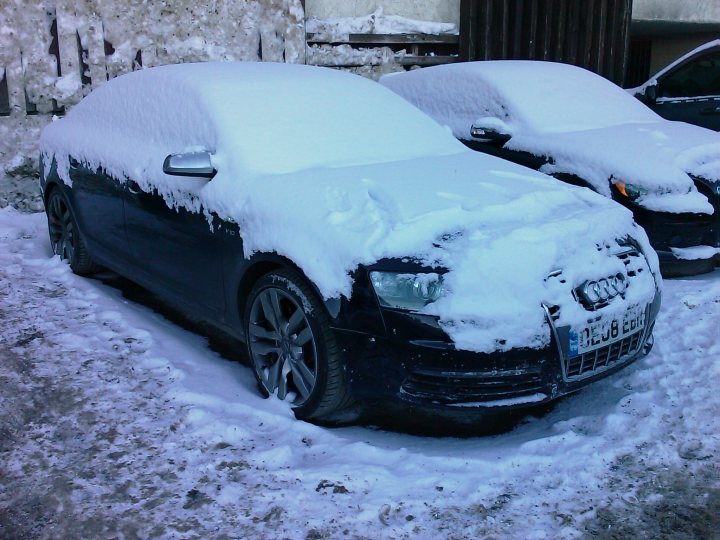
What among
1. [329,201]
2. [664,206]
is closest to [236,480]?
[329,201]

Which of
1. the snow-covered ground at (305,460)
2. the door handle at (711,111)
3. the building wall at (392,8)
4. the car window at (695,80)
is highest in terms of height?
the building wall at (392,8)

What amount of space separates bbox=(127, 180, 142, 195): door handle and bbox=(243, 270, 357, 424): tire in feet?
3.99

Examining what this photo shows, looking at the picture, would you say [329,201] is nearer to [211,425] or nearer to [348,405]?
[348,405]

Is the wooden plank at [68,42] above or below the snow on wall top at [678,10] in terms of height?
below

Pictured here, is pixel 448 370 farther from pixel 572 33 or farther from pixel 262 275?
pixel 572 33

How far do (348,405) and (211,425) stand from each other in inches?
24.6

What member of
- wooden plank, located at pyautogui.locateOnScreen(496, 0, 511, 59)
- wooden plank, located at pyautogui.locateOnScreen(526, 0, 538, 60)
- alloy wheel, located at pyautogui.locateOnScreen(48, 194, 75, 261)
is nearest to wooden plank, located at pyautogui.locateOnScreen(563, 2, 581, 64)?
wooden plank, located at pyautogui.locateOnScreen(526, 0, 538, 60)

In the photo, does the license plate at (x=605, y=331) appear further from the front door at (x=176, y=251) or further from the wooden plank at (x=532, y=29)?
the wooden plank at (x=532, y=29)

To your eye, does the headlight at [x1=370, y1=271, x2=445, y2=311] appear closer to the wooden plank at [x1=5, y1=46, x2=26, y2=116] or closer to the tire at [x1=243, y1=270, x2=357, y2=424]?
the tire at [x1=243, y1=270, x2=357, y2=424]

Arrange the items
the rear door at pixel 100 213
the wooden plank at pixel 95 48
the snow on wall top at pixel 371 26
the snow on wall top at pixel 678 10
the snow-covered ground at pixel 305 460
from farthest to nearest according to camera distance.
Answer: the snow on wall top at pixel 678 10 → the snow on wall top at pixel 371 26 → the wooden plank at pixel 95 48 → the rear door at pixel 100 213 → the snow-covered ground at pixel 305 460

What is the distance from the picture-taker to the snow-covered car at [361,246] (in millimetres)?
3016

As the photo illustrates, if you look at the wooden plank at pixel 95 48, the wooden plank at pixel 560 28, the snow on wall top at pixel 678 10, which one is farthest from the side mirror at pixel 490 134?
the snow on wall top at pixel 678 10

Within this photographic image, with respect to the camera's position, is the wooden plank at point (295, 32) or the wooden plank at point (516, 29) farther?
the wooden plank at point (516, 29)

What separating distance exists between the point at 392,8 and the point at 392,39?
448 mm
